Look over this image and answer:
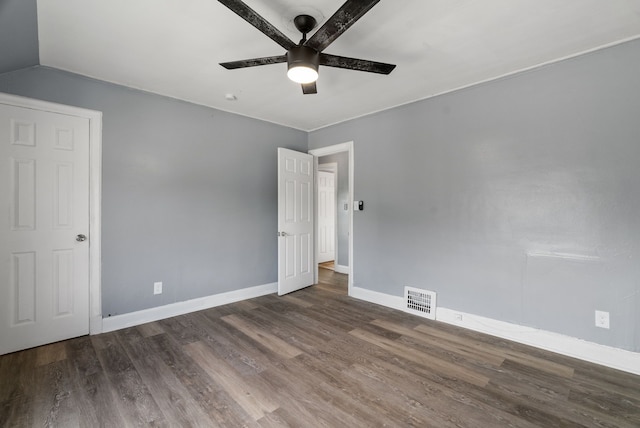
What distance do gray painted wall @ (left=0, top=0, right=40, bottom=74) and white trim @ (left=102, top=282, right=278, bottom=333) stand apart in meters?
2.39

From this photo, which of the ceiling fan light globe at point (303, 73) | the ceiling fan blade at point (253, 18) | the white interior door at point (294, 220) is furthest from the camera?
the white interior door at point (294, 220)

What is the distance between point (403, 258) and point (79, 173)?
3.56 metres

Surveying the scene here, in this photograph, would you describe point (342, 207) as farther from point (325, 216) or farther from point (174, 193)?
point (174, 193)

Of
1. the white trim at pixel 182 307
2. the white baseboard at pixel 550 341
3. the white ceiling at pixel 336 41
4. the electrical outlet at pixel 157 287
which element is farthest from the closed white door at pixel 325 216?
the electrical outlet at pixel 157 287

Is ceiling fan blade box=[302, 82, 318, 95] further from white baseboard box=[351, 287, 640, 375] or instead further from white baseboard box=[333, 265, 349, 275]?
white baseboard box=[333, 265, 349, 275]

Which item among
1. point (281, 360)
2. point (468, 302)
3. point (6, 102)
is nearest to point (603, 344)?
point (468, 302)

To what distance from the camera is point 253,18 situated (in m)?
1.50

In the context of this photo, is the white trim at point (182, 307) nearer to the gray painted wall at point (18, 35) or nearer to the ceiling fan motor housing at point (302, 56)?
the gray painted wall at point (18, 35)

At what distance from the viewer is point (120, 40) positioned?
86.0 inches

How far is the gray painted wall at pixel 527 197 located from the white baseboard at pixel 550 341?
6cm

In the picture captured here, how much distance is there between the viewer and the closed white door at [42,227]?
2428 mm

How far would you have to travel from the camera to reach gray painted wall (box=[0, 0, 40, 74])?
1748 millimetres

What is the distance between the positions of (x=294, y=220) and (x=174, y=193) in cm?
166

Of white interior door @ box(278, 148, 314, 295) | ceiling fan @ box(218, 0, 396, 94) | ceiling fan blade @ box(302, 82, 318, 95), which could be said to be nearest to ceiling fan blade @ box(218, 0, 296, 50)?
ceiling fan @ box(218, 0, 396, 94)
